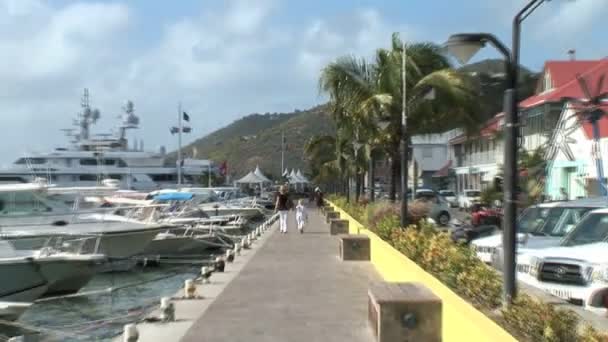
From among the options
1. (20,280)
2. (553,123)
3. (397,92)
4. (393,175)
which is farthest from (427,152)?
(20,280)

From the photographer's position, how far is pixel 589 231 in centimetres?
1255

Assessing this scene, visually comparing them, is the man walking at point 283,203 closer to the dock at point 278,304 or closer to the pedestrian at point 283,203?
the pedestrian at point 283,203

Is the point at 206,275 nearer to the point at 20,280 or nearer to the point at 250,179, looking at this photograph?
the point at 20,280

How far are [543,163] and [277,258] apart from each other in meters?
21.6

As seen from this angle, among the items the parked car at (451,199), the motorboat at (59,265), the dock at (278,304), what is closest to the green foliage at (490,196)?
the parked car at (451,199)

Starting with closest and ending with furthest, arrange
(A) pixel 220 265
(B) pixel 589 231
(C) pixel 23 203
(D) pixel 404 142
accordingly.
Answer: (B) pixel 589 231 → (A) pixel 220 265 → (D) pixel 404 142 → (C) pixel 23 203

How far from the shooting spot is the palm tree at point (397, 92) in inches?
846

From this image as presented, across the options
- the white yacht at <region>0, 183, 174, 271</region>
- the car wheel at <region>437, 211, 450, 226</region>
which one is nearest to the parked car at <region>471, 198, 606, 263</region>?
the white yacht at <region>0, 183, 174, 271</region>

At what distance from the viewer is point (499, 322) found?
288 inches

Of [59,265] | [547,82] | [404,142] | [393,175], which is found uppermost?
→ [547,82]

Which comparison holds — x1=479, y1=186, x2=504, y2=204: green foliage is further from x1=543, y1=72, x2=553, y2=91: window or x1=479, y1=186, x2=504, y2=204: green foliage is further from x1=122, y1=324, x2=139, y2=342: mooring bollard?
x1=122, y1=324, x2=139, y2=342: mooring bollard

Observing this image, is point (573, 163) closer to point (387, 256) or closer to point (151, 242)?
point (151, 242)

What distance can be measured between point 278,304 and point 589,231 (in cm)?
554

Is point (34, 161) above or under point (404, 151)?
above
